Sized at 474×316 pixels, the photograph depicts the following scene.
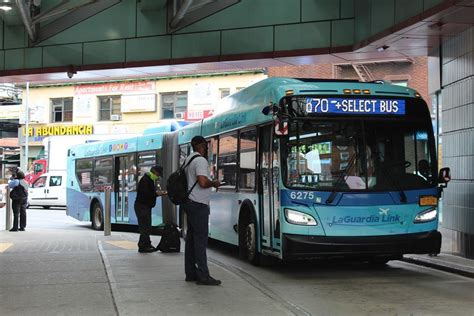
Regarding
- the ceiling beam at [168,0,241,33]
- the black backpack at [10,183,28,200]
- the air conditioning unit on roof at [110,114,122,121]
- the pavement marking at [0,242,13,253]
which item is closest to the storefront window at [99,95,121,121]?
the air conditioning unit on roof at [110,114,122,121]

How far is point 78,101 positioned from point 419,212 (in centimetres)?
3651

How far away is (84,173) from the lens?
20719 millimetres

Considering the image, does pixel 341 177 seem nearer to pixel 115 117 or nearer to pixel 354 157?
pixel 354 157

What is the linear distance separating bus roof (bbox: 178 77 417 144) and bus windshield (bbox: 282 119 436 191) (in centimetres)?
48

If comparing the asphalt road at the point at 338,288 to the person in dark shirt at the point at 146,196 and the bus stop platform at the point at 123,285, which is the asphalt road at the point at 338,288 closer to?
the bus stop platform at the point at 123,285

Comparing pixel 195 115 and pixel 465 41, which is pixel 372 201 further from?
pixel 195 115

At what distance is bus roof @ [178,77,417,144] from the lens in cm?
911

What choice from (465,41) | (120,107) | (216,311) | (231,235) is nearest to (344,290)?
(216,311)

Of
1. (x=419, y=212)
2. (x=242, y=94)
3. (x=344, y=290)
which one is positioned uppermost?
(x=242, y=94)

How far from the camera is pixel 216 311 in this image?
6.61m

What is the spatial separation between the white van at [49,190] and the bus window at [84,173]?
1178 centimetres

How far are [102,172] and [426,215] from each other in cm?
1282

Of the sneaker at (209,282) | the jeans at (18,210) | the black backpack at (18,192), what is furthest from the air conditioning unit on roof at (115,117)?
the sneaker at (209,282)

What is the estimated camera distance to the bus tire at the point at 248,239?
10.1 metres
